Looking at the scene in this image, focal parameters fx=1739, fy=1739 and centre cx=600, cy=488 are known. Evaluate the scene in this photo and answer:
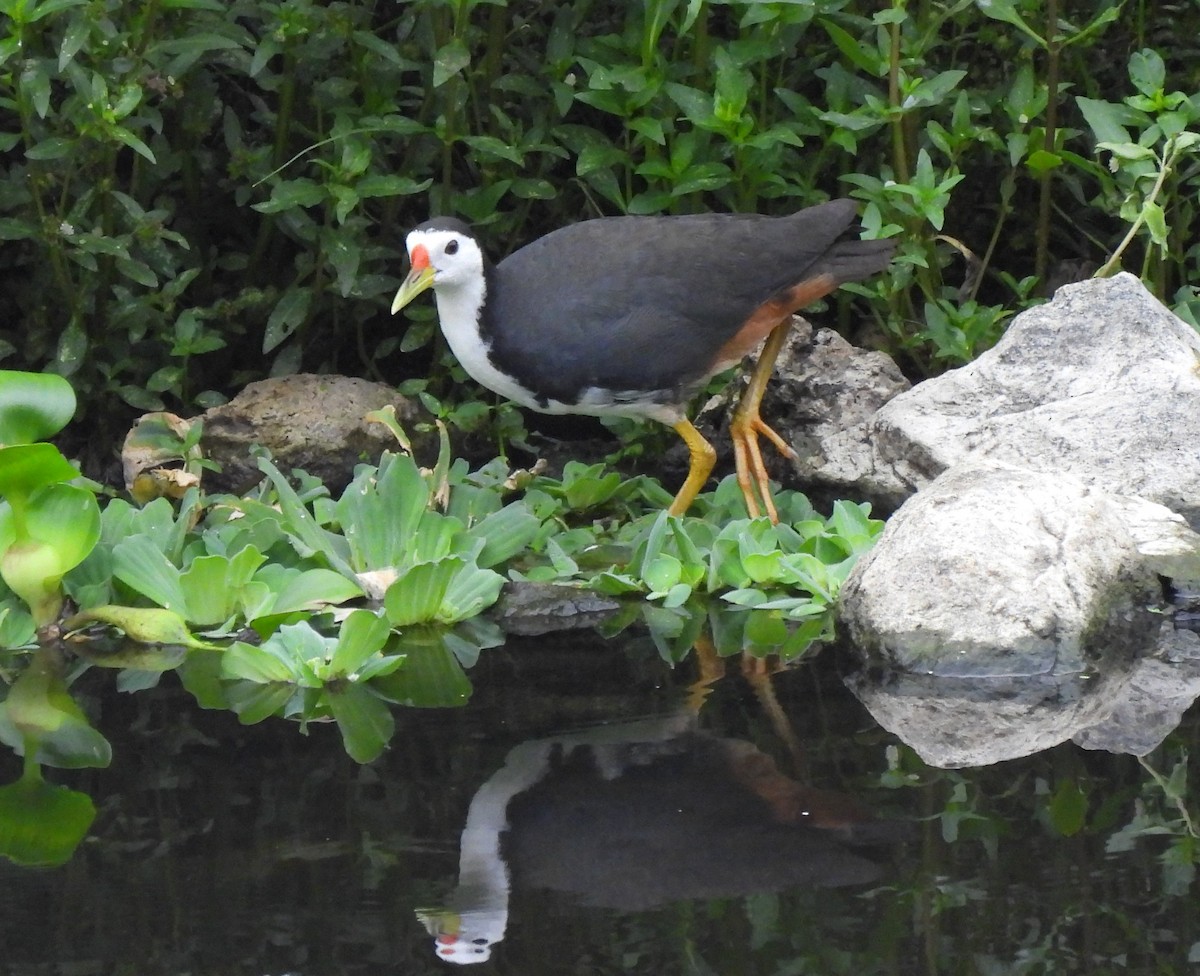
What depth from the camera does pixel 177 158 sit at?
5562mm

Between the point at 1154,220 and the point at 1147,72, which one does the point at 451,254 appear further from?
the point at 1147,72

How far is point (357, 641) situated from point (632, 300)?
1.42 m

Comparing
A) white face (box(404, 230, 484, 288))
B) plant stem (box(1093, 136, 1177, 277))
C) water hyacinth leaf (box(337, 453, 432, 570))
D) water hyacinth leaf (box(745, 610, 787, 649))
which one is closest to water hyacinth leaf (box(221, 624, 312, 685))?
water hyacinth leaf (box(337, 453, 432, 570))

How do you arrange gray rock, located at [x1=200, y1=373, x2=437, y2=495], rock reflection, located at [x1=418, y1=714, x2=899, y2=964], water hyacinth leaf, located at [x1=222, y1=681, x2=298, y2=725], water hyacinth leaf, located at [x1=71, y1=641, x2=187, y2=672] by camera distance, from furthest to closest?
gray rock, located at [x1=200, y1=373, x2=437, y2=495]
water hyacinth leaf, located at [x1=71, y1=641, x2=187, y2=672]
water hyacinth leaf, located at [x1=222, y1=681, x2=298, y2=725]
rock reflection, located at [x1=418, y1=714, x2=899, y2=964]

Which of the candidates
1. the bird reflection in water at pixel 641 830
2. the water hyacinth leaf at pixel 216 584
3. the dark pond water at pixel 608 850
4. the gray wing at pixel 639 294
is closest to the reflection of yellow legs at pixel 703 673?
the dark pond water at pixel 608 850

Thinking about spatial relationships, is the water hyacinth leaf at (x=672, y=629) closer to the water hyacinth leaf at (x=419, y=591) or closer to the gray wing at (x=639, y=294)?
the water hyacinth leaf at (x=419, y=591)

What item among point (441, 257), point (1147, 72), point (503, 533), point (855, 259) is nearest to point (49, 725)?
point (503, 533)

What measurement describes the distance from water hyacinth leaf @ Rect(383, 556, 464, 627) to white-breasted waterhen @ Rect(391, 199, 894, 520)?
0.79m

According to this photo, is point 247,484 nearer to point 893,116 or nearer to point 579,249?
point 579,249

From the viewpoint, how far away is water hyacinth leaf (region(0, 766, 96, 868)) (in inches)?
119

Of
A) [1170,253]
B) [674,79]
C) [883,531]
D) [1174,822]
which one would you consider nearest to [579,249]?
[674,79]

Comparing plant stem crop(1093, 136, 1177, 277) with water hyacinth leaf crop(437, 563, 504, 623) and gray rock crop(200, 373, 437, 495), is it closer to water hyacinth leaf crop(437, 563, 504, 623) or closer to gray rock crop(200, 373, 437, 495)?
water hyacinth leaf crop(437, 563, 504, 623)

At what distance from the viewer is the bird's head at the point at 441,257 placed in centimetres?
477

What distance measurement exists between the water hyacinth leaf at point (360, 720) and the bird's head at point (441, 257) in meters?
1.37
